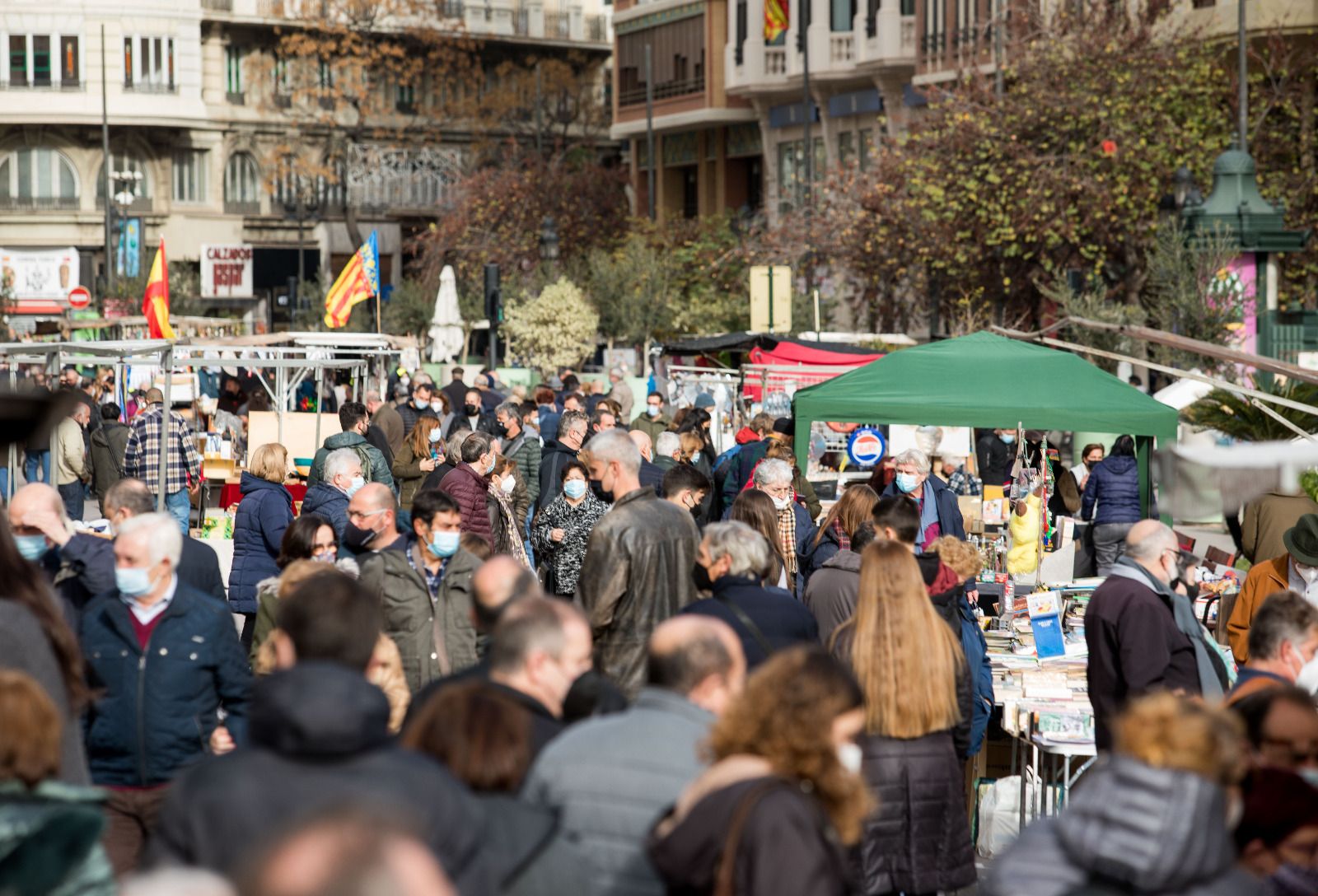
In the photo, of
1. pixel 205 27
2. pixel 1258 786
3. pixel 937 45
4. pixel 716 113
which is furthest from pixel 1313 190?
pixel 205 27

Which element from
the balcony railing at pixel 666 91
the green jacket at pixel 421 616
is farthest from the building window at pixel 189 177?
the green jacket at pixel 421 616

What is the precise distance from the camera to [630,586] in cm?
791

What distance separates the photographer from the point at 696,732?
4.71 m

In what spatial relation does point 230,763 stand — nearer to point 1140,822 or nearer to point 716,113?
point 1140,822

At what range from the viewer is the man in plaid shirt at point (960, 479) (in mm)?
15750

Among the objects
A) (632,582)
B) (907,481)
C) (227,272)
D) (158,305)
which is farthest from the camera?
(227,272)

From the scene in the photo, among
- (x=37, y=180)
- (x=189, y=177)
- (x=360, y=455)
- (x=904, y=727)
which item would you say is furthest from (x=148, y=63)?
Answer: (x=904, y=727)

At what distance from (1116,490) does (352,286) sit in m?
14.3

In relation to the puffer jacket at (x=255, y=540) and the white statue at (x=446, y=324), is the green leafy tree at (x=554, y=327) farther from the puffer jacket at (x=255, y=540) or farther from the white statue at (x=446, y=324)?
the puffer jacket at (x=255, y=540)

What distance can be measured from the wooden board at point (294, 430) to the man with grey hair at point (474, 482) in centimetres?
1016

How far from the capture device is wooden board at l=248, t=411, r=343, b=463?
2148 cm

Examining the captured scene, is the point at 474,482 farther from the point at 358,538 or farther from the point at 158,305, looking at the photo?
the point at 158,305

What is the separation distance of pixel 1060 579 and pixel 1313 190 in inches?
735

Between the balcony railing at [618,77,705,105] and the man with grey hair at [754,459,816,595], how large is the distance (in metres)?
42.8
